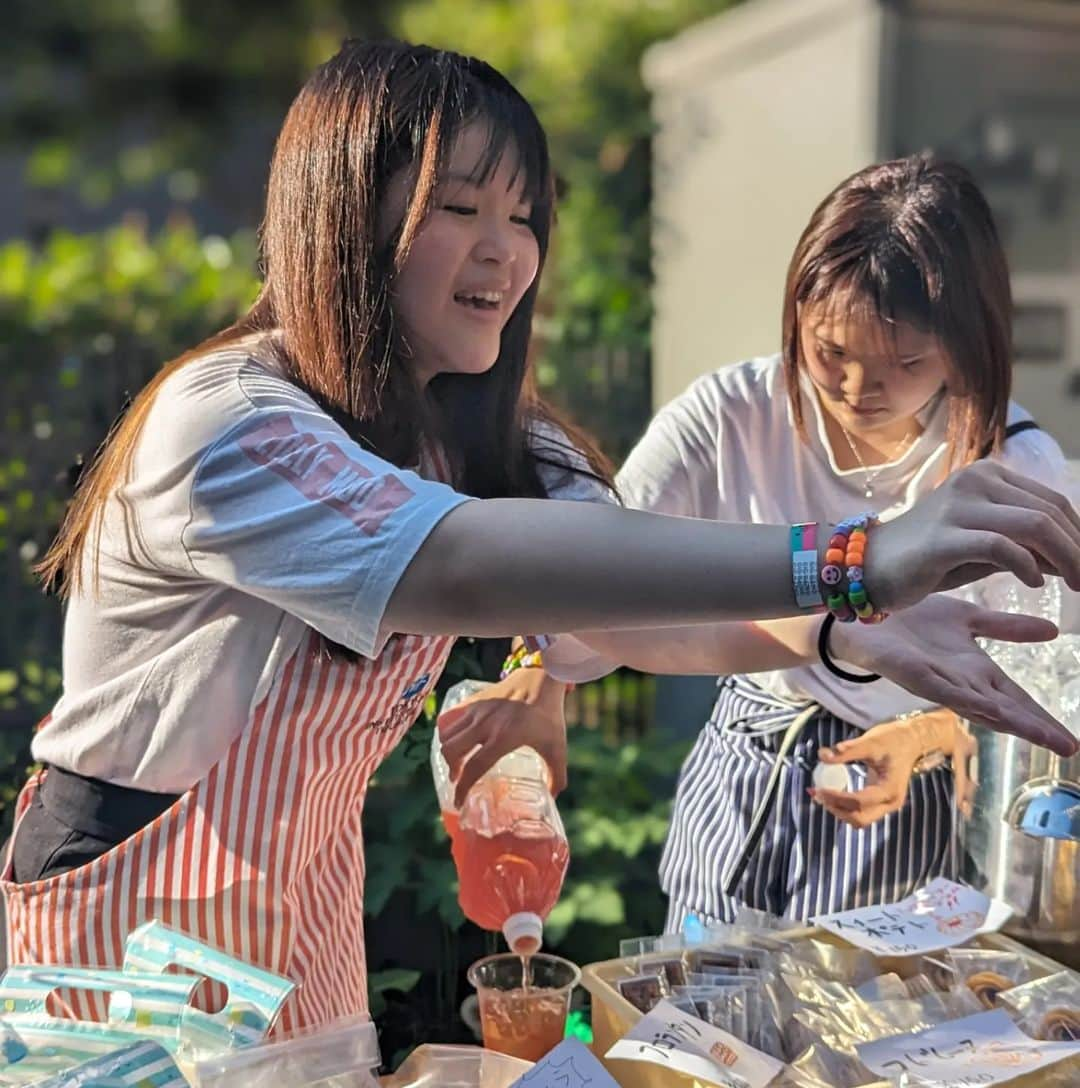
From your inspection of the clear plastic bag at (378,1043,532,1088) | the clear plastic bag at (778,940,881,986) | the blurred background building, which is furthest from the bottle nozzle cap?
the blurred background building

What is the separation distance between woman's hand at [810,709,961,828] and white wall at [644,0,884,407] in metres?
2.32

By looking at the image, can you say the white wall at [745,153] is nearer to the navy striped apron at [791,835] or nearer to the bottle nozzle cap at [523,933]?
the navy striped apron at [791,835]

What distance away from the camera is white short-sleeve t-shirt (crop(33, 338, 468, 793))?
3.45ft

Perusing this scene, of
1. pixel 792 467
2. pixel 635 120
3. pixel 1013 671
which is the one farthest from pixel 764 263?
pixel 1013 671

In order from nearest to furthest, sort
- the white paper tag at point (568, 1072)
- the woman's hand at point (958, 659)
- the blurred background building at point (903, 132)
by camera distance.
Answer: the white paper tag at point (568, 1072)
the woman's hand at point (958, 659)
the blurred background building at point (903, 132)

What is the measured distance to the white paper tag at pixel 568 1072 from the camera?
3.89 ft

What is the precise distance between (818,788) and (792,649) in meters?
0.41

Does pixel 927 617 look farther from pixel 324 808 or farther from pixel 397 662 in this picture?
pixel 324 808

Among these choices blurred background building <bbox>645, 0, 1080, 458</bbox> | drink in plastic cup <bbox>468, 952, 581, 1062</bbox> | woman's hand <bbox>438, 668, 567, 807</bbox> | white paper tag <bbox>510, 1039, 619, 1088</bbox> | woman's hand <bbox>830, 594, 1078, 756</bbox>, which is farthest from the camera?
blurred background building <bbox>645, 0, 1080, 458</bbox>

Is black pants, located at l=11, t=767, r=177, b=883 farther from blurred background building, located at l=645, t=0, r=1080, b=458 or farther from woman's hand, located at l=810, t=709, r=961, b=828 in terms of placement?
blurred background building, located at l=645, t=0, r=1080, b=458

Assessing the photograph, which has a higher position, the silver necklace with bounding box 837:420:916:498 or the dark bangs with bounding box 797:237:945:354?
the dark bangs with bounding box 797:237:945:354

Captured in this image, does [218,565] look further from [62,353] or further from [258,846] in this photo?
[62,353]

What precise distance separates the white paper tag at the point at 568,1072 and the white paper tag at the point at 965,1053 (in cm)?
26

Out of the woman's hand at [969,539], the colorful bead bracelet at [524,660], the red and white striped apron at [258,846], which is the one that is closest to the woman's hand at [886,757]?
the colorful bead bracelet at [524,660]
